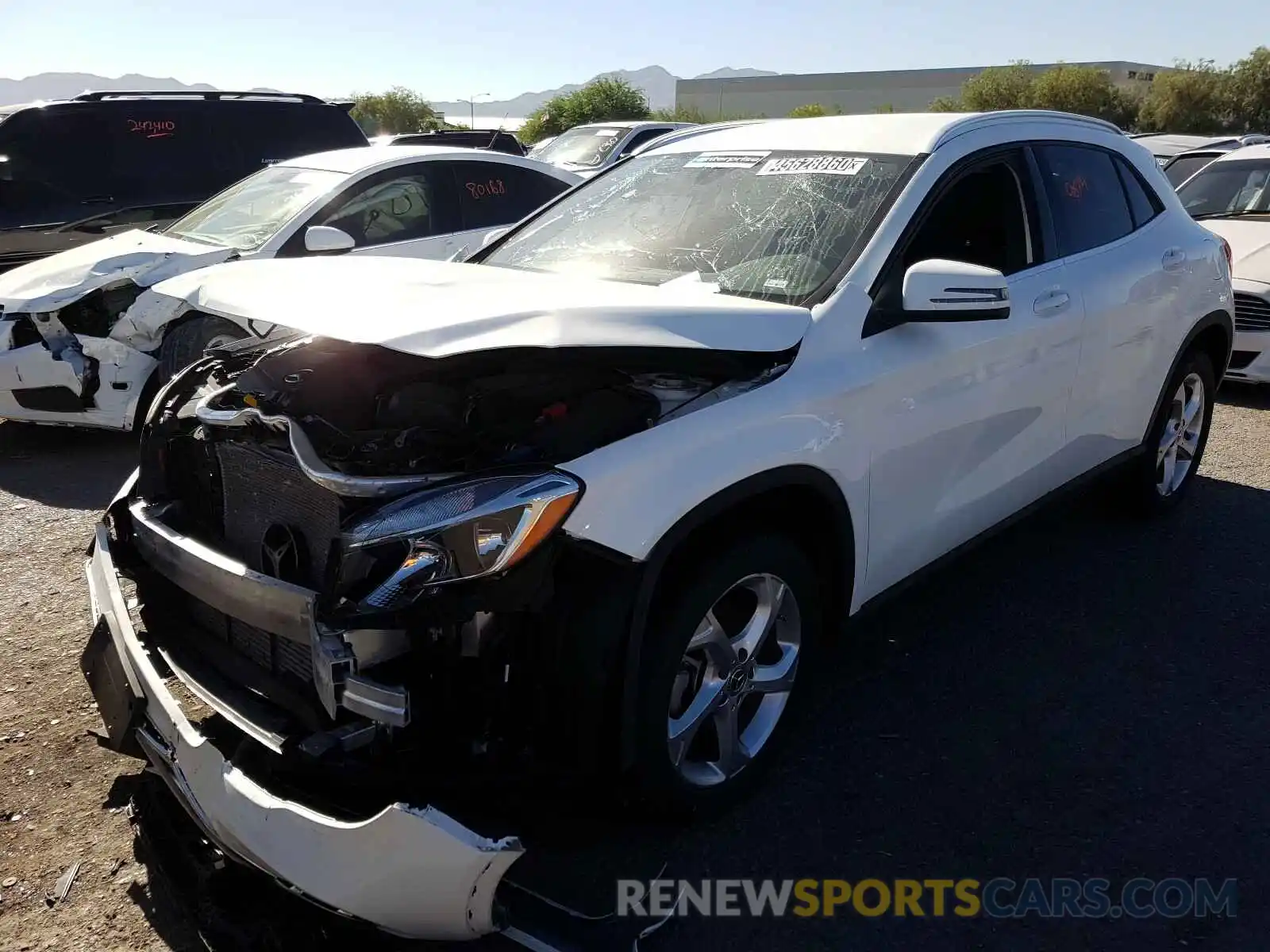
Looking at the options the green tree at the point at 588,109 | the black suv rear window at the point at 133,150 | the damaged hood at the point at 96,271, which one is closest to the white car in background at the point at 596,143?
the black suv rear window at the point at 133,150

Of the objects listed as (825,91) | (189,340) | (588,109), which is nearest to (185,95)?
(189,340)

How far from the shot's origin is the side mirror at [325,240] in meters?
5.61

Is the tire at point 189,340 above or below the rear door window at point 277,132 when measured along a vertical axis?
below

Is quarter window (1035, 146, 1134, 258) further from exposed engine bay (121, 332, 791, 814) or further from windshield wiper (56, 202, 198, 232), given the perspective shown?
windshield wiper (56, 202, 198, 232)

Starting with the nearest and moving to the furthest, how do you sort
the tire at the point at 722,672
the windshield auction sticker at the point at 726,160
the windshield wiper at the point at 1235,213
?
1. the tire at the point at 722,672
2. the windshield auction sticker at the point at 726,160
3. the windshield wiper at the point at 1235,213

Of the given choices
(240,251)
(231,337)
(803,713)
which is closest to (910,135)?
(803,713)

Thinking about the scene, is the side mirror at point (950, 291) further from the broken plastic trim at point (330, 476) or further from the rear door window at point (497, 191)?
the rear door window at point (497, 191)

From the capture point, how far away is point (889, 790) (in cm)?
305

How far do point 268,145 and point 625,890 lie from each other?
27.9ft

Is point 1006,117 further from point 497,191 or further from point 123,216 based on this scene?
point 123,216

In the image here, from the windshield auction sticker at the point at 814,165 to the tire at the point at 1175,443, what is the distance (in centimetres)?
225

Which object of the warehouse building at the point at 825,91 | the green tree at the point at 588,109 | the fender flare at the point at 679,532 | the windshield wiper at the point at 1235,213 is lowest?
the fender flare at the point at 679,532

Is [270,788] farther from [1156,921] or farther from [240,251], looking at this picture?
[240,251]

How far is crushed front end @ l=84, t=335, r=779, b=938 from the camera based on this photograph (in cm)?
201
